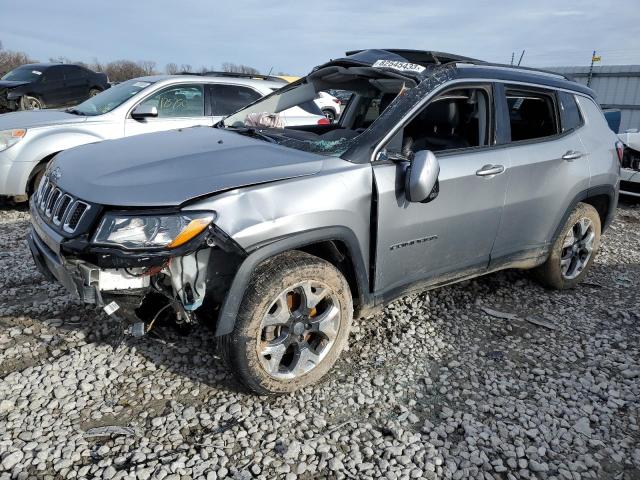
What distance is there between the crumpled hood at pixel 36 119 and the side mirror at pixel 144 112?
21.9 inches

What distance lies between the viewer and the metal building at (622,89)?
45.0 feet

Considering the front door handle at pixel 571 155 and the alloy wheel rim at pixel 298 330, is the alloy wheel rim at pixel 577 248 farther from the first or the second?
the alloy wheel rim at pixel 298 330

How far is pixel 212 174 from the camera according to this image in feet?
7.95

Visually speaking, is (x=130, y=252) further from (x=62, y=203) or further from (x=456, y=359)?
(x=456, y=359)

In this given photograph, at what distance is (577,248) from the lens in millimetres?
4254

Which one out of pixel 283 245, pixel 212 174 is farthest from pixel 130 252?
pixel 283 245

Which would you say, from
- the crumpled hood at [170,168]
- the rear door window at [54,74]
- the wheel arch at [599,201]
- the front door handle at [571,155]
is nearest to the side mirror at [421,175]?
the crumpled hood at [170,168]

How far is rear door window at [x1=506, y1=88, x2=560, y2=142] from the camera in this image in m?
3.61

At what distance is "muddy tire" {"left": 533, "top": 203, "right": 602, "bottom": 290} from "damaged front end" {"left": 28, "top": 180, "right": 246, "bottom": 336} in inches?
110

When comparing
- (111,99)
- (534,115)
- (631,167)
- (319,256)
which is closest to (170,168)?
(319,256)

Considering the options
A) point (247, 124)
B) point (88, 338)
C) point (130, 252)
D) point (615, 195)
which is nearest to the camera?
point (130, 252)

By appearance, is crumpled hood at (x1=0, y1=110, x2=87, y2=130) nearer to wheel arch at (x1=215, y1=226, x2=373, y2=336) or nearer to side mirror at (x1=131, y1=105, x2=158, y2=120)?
side mirror at (x1=131, y1=105, x2=158, y2=120)

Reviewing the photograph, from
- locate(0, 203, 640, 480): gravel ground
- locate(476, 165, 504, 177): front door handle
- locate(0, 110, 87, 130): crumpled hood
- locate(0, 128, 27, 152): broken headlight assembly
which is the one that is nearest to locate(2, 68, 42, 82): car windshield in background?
locate(0, 110, 87, 130): crumpled hood

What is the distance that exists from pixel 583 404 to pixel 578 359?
0.54 m
